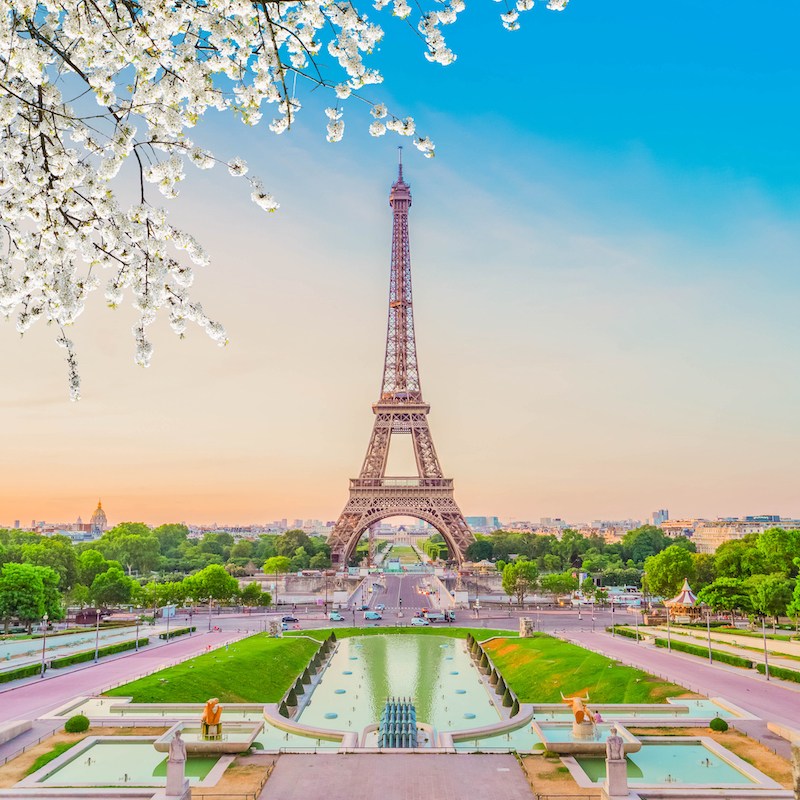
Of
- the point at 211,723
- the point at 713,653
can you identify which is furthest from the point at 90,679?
the point at 713,653

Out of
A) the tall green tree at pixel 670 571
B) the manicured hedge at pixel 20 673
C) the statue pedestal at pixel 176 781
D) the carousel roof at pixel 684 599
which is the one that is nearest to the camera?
the statue pedestal at pixel 176 781

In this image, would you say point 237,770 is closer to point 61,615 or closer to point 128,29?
point 128,29

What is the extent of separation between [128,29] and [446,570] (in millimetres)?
109850

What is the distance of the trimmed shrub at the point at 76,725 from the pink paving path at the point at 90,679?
3871 mm

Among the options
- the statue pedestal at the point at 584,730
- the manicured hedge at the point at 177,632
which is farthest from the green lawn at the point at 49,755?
the manicured hedge at the point at 177,632

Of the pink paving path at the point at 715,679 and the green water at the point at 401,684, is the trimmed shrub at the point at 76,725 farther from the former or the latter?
the pink paving path at the point at 715,679

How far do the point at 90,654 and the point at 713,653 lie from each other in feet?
118

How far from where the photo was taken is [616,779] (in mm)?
18125

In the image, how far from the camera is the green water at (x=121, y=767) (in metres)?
20.0

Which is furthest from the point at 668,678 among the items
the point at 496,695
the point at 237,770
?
the point at 237,770

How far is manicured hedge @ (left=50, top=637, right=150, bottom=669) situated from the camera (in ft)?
128

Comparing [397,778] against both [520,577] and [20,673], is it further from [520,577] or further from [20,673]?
[520,577]

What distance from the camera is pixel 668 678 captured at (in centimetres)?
3409

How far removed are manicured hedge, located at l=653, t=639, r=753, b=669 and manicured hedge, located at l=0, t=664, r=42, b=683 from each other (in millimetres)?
36271
